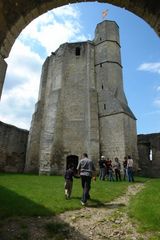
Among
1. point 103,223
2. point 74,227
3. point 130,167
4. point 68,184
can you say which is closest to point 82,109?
point 130,167

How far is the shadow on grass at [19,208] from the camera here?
574cm

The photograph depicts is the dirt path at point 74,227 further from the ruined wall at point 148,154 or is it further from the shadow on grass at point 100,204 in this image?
the ruined wall at point 148,154

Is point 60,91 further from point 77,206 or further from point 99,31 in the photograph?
point 77,206

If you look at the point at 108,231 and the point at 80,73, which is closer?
the point at 108,231

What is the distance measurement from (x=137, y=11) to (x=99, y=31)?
22.7 meters

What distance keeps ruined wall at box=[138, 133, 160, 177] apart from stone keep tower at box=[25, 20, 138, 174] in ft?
10.1

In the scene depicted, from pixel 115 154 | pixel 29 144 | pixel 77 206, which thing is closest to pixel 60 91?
pixel 29 144

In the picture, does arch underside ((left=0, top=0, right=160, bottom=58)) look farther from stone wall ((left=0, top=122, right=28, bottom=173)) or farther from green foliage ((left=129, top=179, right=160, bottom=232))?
stone wall ((left=0, top=122, right=28, bottom=173))

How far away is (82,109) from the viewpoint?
22453 mm

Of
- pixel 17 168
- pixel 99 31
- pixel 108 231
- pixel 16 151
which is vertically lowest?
pixel 108 231

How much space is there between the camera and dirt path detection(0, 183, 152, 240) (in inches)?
179

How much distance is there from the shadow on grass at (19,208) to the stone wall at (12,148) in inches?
628

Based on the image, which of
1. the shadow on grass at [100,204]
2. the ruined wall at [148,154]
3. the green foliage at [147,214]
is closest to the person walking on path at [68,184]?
the shadow on grass at [100,204]

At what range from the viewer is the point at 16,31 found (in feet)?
13.7
